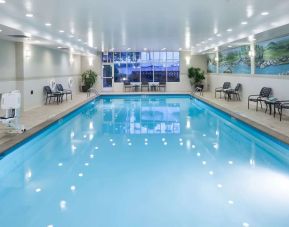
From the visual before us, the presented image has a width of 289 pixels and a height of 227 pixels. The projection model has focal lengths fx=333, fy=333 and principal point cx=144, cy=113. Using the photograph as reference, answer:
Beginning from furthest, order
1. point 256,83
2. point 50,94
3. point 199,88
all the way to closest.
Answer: point 199,88
point 50,94
point 256,83

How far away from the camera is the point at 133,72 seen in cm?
2266

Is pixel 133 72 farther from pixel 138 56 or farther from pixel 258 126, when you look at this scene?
pixel 258 126

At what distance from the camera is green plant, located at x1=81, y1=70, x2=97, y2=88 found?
2072cm

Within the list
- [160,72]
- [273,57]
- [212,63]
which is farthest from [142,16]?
[160,72]

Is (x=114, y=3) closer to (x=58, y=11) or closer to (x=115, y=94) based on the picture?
(x=58, y=11)

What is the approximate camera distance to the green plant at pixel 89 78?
68.0ft

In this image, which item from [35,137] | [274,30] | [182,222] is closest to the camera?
[182,222]

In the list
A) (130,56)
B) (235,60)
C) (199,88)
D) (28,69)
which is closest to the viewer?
(28,69)

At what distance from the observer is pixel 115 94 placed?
68.0ft

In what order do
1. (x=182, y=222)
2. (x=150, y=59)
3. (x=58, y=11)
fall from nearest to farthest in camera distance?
(x=182, y=222) < (x=58, y=11) < (x=150, y=59)

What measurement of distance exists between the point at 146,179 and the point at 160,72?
17858mm

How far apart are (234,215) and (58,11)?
5860 mm

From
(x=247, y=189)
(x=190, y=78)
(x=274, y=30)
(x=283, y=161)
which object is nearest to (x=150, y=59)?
(x=190, y=78)

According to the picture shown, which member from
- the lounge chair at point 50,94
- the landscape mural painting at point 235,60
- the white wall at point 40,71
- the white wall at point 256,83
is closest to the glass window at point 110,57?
the white wall at point 40,71
